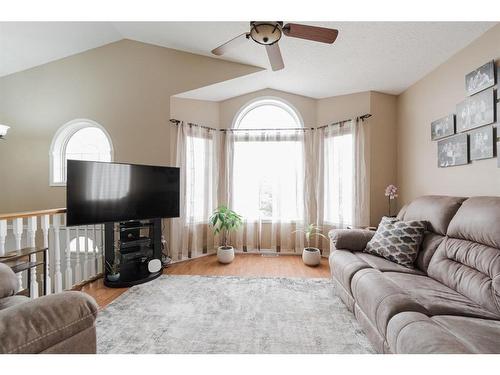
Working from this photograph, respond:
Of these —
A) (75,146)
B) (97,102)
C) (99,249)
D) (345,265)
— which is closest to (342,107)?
(345,265)

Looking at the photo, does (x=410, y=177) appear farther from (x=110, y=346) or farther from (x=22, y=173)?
(x=22, y=173)

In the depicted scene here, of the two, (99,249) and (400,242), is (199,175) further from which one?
(400,242)

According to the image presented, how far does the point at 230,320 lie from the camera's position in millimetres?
1920

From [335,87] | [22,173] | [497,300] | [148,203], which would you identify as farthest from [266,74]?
[22,173]

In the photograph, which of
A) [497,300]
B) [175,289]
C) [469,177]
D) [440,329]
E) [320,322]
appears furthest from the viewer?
[175,289]

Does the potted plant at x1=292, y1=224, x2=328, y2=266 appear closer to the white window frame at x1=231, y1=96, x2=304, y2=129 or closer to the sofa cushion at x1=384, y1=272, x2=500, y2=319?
the sofa cushion at x1=384, y1=272, x2=500, y2=319

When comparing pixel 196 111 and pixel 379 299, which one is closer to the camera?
pixel 379 299

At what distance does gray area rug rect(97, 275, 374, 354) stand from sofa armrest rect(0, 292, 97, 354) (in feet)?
2.83

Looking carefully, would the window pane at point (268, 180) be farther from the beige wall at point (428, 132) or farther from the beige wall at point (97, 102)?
the beige wall at point (428, 132)

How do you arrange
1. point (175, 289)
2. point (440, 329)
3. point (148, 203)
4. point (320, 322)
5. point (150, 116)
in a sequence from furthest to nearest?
point (150, 116) < point (148, 203) < point (175, 289) < point (320, 322) < point (440, 329)

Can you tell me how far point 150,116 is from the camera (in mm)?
3467

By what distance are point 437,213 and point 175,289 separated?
2720 mm

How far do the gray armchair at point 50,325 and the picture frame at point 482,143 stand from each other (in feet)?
10.2

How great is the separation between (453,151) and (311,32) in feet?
6.64
